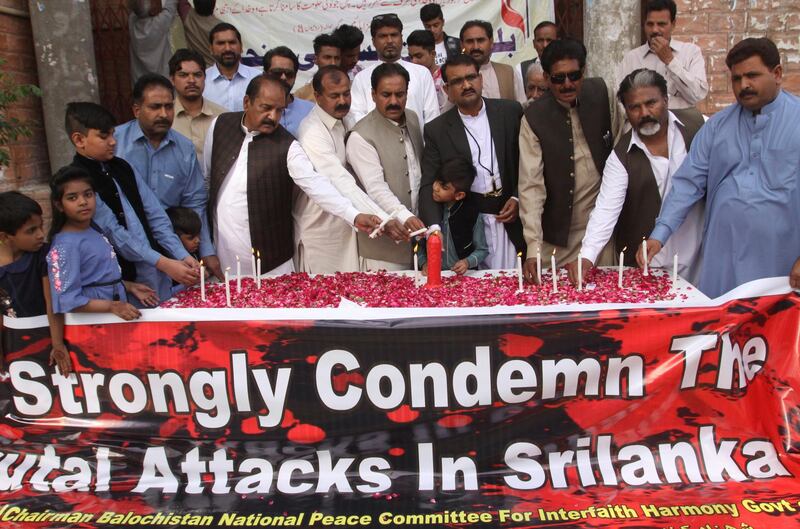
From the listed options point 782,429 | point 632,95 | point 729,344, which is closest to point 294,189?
point 632,95

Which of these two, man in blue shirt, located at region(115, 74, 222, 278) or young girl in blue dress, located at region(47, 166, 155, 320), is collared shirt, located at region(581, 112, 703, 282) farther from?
young girl in blue dress, located at region(47, 166, 155, 320)

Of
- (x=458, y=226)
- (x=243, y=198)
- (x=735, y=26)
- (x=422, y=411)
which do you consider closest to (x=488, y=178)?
(x=458, y=226)

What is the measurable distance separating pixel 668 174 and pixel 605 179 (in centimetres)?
34

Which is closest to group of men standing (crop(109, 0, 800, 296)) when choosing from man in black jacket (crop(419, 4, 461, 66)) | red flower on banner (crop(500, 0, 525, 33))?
man in black jacket (crop(419, 4, 461, 66))

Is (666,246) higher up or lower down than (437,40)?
lower down

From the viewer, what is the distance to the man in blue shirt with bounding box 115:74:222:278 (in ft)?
14.1

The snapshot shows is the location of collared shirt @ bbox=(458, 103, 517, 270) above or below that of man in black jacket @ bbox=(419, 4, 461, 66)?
below

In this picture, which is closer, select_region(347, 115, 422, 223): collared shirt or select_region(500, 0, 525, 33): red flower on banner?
select_region(347, 115, 422, 223): collared shirt

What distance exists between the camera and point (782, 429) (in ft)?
A: 11.2

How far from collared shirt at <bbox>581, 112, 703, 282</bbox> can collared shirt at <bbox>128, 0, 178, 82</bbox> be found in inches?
214

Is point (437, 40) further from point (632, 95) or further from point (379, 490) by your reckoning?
point (379, 490)

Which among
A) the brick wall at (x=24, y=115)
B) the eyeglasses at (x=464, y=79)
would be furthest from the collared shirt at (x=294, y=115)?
the brick wall at (x=24, y=115)

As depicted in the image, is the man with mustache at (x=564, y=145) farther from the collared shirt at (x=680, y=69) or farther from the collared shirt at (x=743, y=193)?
the collared shirt at (x=680, y=69)

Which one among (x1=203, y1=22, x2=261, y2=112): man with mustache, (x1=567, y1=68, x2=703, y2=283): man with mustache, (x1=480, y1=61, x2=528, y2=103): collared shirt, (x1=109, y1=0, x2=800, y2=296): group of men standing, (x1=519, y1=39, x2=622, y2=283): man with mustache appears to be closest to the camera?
(x1=109, y1=0, x2=800, y2=296): group of men standing
